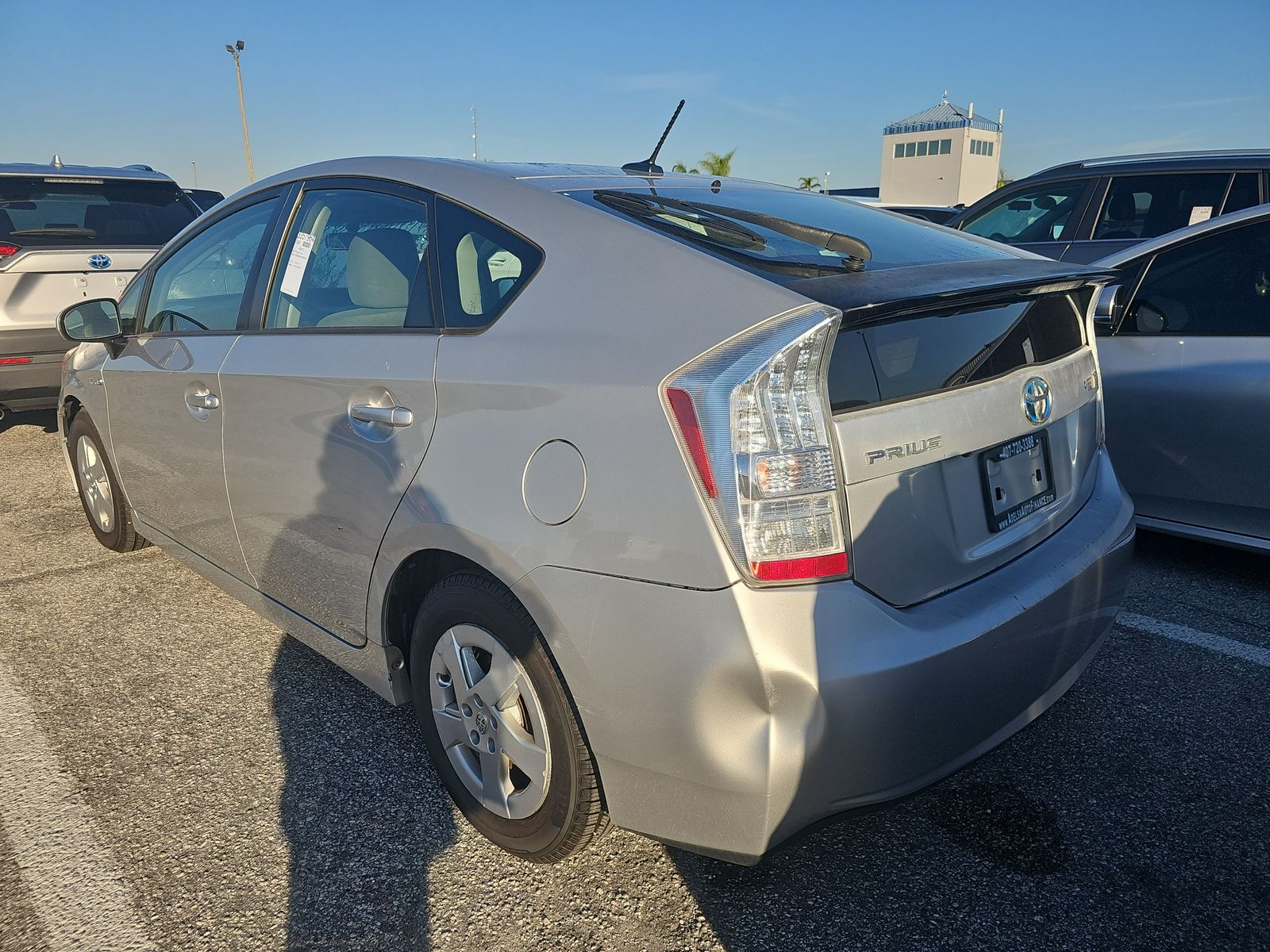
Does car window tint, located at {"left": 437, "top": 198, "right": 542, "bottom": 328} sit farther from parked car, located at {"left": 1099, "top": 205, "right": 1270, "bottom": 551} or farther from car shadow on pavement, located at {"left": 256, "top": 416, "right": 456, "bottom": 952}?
parked car, located at {"left": 1099, "top": 205, "right": 1270, "bottom": 551}

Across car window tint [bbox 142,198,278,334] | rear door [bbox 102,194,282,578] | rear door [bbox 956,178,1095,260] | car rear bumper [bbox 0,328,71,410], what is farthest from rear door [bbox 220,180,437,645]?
rear door [bbox 956,178,1095,260]

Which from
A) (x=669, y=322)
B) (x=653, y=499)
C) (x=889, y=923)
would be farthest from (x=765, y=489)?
(x=889, y=923)

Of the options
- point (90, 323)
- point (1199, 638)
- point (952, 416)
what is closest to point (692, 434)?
point (952, 416)

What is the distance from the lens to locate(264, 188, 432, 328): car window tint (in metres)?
2.42

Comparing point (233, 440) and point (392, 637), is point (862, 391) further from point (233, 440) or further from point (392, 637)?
point (233, 440)

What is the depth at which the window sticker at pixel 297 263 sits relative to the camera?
2.79 m

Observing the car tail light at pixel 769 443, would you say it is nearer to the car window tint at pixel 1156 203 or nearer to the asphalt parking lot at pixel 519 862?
the asphalt parking lot at pixel 519 862

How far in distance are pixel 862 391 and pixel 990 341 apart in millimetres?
467

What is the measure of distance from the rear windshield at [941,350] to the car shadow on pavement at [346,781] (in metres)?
1.09

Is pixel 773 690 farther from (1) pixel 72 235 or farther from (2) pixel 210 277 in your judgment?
(1) pixel 72 235

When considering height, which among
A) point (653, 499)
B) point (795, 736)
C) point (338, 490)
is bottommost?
point (795, 736)

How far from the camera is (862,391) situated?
175cm

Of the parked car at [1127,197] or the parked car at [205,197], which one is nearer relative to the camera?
the parked car at [1127,197]

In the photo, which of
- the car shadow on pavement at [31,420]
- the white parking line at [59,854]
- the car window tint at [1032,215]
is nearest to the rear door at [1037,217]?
the car window tint at [1032,215]
